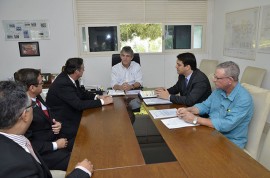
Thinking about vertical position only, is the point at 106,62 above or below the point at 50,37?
below

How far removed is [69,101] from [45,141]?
20.2 inches

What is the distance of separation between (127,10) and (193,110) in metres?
2.87

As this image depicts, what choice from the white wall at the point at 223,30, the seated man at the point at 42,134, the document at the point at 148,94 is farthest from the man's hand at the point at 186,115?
the white wall at the point at 223,30

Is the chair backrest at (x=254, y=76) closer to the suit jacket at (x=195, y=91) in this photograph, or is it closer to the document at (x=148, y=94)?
the suit jacket at (x=195, y=91)

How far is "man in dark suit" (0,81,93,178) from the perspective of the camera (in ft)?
2.85

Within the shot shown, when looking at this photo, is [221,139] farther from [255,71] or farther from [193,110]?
[255,71]

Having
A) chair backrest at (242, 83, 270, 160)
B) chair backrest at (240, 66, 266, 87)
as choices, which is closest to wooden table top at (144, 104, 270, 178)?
chair backrest at (242, 83, 270, 160)

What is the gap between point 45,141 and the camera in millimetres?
1706

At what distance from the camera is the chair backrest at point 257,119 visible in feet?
5.27

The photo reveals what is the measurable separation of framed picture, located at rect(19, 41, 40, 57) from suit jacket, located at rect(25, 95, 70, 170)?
110 inches

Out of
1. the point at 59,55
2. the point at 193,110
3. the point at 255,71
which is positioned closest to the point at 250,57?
the point at 255,71

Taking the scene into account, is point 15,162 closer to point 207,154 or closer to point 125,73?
point 207,154

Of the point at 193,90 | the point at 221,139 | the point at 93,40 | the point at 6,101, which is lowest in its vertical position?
the point at 221,139

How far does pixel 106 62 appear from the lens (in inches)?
172
